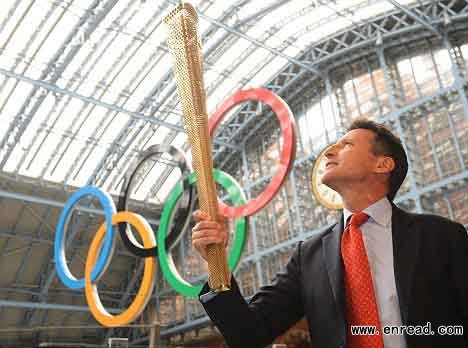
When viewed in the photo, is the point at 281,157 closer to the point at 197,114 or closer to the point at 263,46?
the point at 197,114

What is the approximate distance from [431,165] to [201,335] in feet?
50.1

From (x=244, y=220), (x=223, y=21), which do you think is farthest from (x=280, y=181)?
(x=223, y=21)

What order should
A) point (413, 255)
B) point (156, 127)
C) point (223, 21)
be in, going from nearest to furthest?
1. point (413, 255)
2. point (223, 21)
3. point (156, 127)

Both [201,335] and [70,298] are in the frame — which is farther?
[70,298]

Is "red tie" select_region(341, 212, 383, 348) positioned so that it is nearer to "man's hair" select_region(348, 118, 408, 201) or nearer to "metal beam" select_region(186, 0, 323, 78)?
"man's hair" select_region(348, 118, 408, 201)

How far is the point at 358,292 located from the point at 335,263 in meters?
0.17

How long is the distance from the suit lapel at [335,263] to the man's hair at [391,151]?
1.10ft

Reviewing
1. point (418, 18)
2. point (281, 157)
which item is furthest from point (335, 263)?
point (418, 18)

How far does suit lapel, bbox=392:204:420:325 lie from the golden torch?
71 cm

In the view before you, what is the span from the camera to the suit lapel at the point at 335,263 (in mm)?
2211

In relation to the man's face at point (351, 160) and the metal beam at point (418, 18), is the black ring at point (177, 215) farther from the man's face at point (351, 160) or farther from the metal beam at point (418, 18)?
the metal beam at point (418, 18)

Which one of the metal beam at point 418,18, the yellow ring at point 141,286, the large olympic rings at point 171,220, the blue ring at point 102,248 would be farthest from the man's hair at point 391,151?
the metal beam at point 418,18

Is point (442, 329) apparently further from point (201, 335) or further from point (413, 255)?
point (201, 335)

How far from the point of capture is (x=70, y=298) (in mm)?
31312
